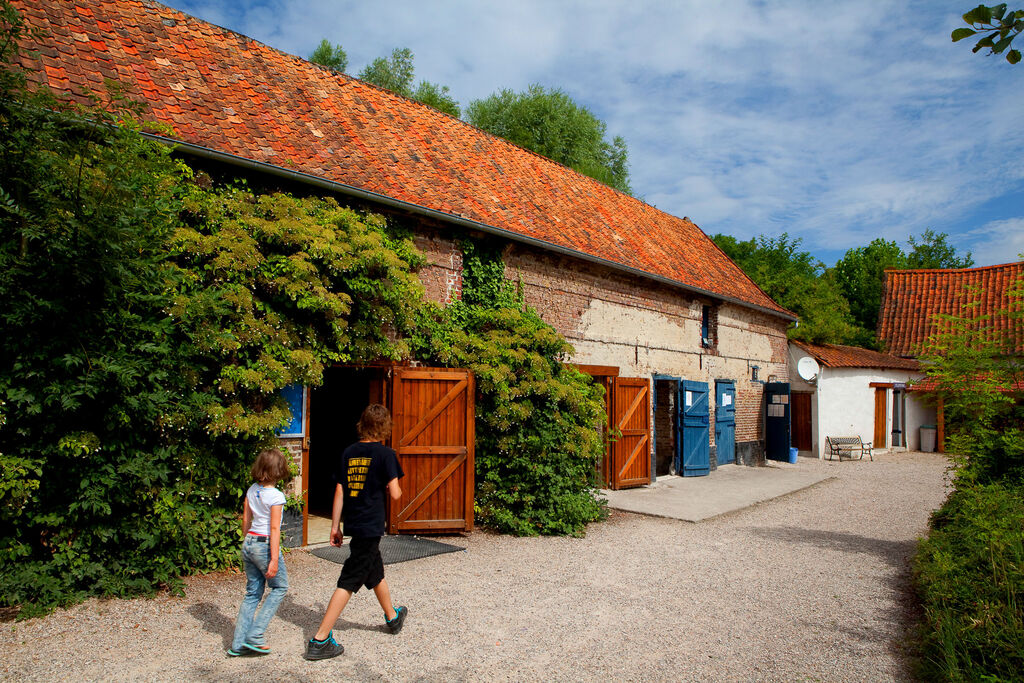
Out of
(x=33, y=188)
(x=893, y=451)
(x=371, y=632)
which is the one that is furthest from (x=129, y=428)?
(x=893, y=451)

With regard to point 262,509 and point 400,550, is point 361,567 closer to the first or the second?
point 262,509

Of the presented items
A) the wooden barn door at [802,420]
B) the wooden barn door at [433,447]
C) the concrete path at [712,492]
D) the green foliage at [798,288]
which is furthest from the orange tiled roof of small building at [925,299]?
the wooden barn door at [433,447]

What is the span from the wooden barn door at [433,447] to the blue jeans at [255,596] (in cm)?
339

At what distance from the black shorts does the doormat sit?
2.31m

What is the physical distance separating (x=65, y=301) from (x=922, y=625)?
651 centimetres

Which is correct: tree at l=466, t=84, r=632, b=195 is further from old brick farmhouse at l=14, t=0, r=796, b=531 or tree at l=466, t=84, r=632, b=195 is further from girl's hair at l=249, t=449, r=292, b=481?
girl's hair at l=249, t=449, r=292, b=481

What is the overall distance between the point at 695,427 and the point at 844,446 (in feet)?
24.5

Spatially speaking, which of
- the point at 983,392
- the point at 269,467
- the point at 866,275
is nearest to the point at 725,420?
the point at 983,392

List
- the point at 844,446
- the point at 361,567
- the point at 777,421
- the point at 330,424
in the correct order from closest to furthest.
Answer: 1. the point at 361,567
2. the point at 330,424
3. the point at 777,421
4. the point at 844,446

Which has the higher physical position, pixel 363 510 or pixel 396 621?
pixel 363 510

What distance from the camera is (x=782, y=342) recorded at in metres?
18.5

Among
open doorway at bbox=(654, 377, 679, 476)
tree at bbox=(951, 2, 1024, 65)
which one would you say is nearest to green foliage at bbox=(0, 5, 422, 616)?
tree at bbox=(951, 2, 1024, 65)

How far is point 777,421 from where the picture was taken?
680 inches

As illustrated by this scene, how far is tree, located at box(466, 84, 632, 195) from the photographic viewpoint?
25.8 meters
